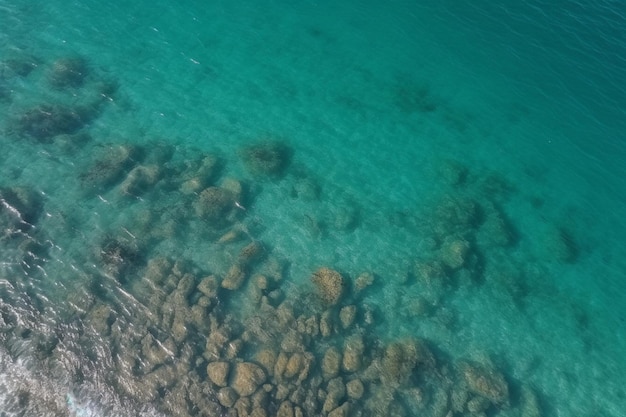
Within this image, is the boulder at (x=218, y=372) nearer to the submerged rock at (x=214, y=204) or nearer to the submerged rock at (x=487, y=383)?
the submerged rock at (x=214, y=204)

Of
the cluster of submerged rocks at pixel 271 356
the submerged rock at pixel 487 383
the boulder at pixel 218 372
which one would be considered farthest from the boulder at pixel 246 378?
the submerged rock at pixel 487 383

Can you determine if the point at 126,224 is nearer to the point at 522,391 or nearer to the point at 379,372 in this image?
the point at 379,372

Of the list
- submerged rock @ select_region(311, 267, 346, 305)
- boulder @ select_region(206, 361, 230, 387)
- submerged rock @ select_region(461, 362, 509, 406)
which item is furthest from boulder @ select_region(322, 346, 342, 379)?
submerged rock @ select_region(461, 362, 509, 406)

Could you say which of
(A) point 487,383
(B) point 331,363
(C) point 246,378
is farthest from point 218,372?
(A) point 487,383

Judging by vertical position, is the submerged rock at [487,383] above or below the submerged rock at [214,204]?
below

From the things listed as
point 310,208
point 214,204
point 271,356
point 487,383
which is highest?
point 310,208

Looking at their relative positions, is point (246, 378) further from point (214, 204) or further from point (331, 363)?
point (214, 204)

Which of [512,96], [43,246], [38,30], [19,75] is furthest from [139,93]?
[512,96]

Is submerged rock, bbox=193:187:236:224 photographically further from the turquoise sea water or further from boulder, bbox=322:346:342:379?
boulder, bbox=322:346:342:379
